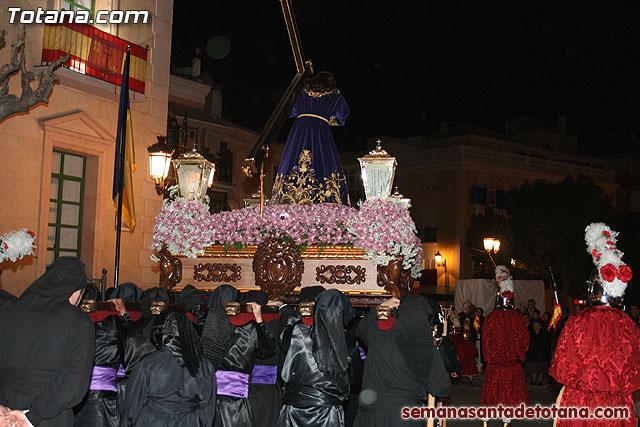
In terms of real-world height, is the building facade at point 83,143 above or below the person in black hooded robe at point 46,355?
above

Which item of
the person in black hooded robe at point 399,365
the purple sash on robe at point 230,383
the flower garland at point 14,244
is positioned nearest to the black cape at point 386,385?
the person in black hooded robe at point 399,365

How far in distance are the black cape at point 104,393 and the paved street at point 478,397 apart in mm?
6078

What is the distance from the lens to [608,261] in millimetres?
6371

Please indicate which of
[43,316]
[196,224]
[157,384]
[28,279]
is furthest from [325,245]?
[28,279]

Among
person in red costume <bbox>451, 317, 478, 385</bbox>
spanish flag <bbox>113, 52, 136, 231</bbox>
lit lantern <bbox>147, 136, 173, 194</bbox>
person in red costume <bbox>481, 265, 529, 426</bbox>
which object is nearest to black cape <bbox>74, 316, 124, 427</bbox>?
spanish flag <bbox>113, 52, 136, 231</bbox>

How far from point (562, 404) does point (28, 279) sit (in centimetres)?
912

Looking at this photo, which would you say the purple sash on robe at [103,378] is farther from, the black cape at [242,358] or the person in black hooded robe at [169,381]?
the person in black hooded robe at [169,381]

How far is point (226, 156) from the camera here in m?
30.1

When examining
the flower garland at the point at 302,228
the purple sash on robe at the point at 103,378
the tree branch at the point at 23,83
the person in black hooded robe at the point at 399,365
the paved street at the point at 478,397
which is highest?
the tree branch at the point at 23,83

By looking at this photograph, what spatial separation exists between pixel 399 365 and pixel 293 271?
112 inches

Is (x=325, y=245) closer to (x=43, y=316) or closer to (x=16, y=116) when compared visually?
(x=43, y=316)

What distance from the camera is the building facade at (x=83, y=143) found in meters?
12.0

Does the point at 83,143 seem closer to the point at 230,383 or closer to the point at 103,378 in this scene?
the point at 103,378

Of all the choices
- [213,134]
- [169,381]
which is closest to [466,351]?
[169,381]
